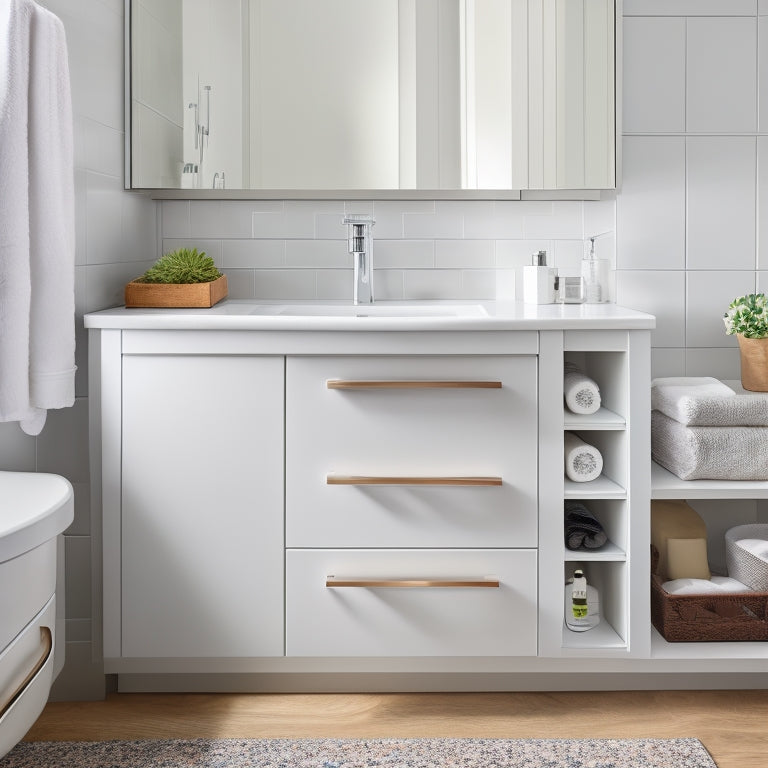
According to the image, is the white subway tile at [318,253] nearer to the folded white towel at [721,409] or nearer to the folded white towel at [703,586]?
the folded white towel at [721,409]

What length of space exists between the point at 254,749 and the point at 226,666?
0.22m

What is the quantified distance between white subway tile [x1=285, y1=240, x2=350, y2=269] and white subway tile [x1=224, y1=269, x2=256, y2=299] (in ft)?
0.36

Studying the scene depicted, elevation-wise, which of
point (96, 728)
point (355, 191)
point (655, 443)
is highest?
point (355, 191)

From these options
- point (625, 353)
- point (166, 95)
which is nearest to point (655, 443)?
point (625, 353)

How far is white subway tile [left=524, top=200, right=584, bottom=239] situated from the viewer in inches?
92.7

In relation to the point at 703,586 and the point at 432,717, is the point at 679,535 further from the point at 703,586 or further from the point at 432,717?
the point at 432,717

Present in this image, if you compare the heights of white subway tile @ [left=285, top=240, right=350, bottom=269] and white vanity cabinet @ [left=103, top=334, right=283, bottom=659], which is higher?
white subway tile @ [left=285, top=240, right=350, bottom=269]

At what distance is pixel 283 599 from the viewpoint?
1854mm

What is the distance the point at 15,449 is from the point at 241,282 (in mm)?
785

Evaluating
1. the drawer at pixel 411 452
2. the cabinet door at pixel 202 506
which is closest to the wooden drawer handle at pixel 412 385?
the drawer at pixel 411 452

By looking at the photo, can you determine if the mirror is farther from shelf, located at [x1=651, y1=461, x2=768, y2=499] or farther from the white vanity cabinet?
shelf, located at [x1=651, y1=461, x2=768, y2=499]

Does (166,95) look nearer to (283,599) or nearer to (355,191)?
(355,191)

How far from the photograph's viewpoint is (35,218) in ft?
5.38

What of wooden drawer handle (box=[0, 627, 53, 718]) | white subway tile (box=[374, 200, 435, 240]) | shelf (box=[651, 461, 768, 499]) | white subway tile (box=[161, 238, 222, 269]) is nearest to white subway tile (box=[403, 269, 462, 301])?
white subway tile (box=[374, 200, 435, 240])
